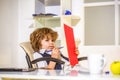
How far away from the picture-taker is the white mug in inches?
45.0

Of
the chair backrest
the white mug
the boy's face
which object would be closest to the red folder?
the white mug

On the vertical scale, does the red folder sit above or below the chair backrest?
above

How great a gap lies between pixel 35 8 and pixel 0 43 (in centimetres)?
73

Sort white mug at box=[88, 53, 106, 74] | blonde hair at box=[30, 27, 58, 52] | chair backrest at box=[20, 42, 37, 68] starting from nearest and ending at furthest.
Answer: white mug at box=[88, 53, 106, 74]
chair backrest at box=[20, 42, 37, 68]
blonde hair at box=[30, 27, 58, 52]

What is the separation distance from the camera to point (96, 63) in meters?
1.15

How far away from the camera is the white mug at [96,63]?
1143 mm

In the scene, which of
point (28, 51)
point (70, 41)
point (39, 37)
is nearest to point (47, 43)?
point (39, 37)

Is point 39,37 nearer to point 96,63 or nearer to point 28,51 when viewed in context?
point 28,51

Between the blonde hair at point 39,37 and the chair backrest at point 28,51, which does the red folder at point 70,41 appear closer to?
the chair backrest at point 28,51

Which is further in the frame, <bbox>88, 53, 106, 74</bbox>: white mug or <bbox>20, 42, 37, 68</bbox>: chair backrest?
<bbox>20, 42, 37, 68</bbox>: chair backrest

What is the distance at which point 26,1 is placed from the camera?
11.5 ft

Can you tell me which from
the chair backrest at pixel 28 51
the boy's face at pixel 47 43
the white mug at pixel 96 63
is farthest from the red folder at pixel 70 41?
the boy's face at pixel 47 43

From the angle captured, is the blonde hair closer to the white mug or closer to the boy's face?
the boy's face

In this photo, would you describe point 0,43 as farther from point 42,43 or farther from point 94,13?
point 94,13
